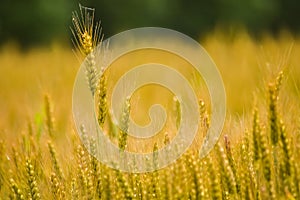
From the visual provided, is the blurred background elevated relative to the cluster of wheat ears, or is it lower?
elevated

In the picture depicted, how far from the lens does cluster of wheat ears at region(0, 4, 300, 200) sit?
1583mm

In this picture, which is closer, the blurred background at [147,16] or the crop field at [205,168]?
the crop field at [205,168]

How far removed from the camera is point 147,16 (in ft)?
50.7

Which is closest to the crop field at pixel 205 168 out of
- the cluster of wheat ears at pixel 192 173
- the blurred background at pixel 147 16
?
the cluster of wheat ears at pixel 192 173

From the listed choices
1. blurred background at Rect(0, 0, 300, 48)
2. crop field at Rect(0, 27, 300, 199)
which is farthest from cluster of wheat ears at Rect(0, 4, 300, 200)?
blurred background at Rect(0, 0, 300, 48)

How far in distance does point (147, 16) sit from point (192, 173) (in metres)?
14.0

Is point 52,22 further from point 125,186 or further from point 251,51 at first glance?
point 125,186

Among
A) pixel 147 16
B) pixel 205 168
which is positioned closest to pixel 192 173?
pixel 205 168

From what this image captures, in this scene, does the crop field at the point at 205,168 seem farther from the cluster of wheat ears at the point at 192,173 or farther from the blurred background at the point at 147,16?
the blurred background at the point at 147,16

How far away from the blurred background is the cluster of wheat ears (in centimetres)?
1213

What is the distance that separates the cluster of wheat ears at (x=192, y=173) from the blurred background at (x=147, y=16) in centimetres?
1213

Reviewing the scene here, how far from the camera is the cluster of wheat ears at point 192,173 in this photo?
1.58 meters

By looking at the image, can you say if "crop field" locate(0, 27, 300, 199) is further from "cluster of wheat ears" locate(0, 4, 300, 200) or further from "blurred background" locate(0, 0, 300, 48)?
"blurred background" locate(0, 0, 300, 48)

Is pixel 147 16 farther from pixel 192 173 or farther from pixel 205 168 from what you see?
pixel 192 173
